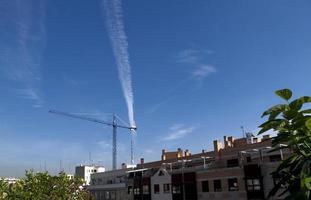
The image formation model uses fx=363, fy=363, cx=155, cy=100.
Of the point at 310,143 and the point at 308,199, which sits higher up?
the point at 310,143

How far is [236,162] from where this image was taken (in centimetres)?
5475

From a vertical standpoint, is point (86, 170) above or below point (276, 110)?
above

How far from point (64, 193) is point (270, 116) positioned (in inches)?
1044

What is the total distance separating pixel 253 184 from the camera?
45719 millimetres

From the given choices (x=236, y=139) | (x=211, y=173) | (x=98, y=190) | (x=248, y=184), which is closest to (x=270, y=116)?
(x=248, y=184)

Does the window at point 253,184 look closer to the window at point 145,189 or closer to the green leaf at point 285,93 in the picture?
the window at point 145,189

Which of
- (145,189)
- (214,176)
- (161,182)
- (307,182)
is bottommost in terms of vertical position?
(145,189)

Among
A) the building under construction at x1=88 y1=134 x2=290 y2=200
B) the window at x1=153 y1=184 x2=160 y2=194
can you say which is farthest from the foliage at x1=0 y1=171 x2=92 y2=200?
the window at x1=153 y1=184 x2=160 y2=194

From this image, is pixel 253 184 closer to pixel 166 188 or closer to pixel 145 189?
pixel 166 188

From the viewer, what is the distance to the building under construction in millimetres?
45750

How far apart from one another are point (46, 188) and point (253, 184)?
26.1m

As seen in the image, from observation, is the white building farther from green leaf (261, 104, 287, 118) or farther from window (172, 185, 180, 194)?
green leaf (261, 104, 287, 118)

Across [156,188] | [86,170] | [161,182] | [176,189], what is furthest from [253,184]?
[86,170]

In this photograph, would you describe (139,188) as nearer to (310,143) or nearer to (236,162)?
(236,162)
